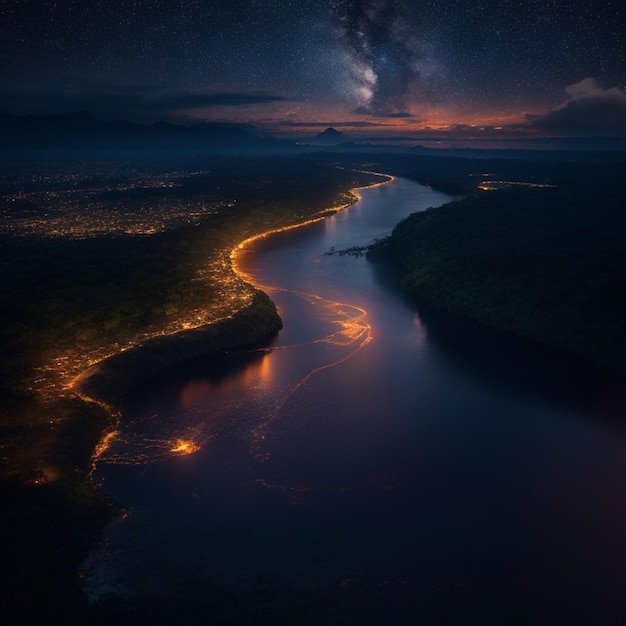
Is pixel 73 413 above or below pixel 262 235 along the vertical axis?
below

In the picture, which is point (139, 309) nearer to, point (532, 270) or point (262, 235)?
point (532, 270)

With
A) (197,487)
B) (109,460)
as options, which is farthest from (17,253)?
(197,487)

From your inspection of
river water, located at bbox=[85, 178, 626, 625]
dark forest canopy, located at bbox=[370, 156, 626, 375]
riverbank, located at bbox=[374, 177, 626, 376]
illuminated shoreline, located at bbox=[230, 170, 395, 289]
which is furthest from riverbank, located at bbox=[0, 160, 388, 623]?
dark forest canopy, located at bbox=[370, 156, 626, 375]

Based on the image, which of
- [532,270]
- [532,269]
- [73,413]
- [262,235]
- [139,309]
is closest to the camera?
[73,413]

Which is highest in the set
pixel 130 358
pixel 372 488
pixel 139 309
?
pixel 139 309

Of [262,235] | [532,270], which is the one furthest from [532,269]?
[262,235]

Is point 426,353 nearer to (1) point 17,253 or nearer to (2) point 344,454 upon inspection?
(2) point 344,454

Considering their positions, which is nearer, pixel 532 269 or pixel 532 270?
pixel 532 270
